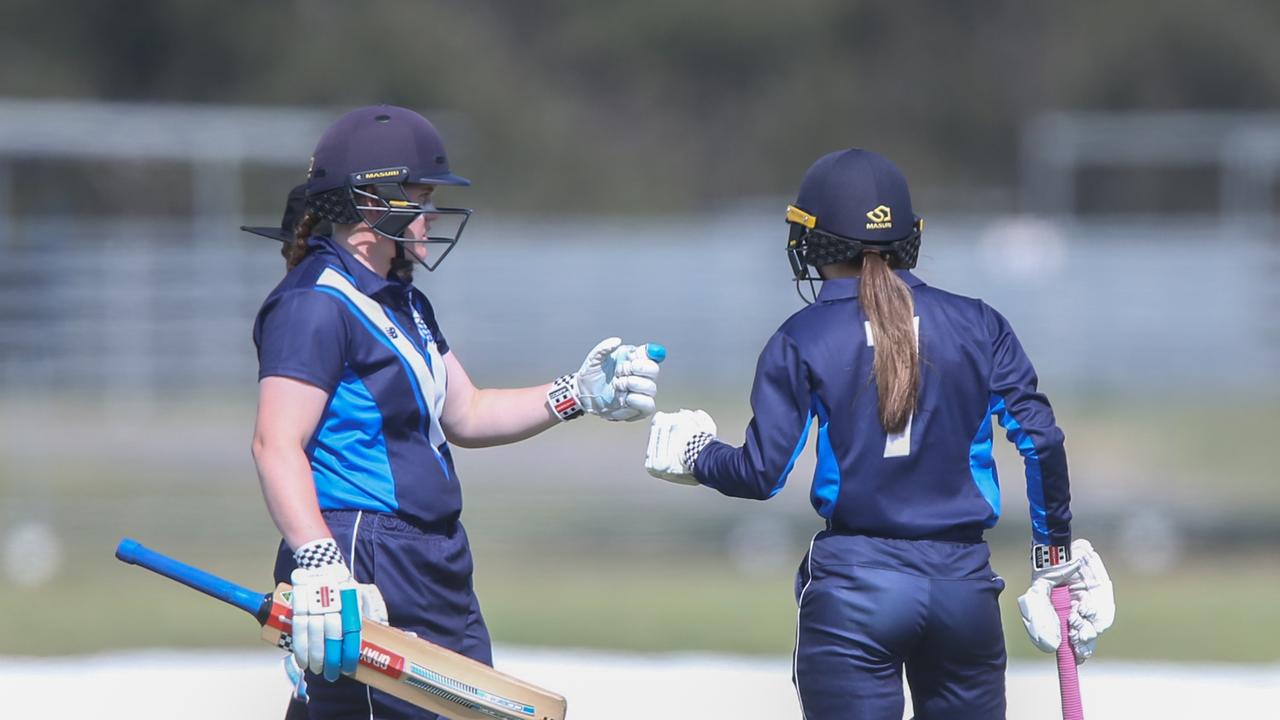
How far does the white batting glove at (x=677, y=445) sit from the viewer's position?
435cm

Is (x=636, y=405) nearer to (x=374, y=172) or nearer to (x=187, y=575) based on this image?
(x=374, y=172)

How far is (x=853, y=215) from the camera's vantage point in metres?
4.18

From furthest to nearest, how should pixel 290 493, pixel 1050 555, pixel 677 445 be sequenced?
pixel 677 445 → pixel 1050 555 → pixel 290 493

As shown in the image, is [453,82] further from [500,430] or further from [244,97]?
[500,430]

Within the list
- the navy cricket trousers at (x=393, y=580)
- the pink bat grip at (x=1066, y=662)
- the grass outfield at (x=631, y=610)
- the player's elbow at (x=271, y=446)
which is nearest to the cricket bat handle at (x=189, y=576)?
the navy cricket trousers at (x=393, y=580)

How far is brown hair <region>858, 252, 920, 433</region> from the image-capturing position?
13.0 feet

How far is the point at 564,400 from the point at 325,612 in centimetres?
115

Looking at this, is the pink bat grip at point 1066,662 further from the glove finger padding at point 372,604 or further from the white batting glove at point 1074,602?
the glove finger padding at point 372,604

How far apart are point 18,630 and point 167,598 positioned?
59.4 inches

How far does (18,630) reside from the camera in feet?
31.5

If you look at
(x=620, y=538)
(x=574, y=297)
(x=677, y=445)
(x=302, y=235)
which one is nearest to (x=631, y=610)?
(x=620, y=538)

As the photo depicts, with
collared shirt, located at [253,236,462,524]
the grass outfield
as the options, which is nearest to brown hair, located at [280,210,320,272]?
collared shirt, located at [253,236,462,524]

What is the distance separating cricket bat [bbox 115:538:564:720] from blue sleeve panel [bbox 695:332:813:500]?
69cm

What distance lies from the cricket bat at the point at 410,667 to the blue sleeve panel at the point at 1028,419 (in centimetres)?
126
